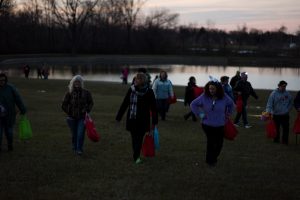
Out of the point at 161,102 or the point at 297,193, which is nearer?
the point at 297,193

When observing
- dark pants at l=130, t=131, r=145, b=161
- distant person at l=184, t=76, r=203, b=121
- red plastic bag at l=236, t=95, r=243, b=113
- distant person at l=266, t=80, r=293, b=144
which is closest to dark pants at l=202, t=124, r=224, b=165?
dark pants at l=130, t=131, r=145, b=161

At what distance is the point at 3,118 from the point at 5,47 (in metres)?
80.5

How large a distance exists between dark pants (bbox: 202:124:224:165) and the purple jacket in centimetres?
10

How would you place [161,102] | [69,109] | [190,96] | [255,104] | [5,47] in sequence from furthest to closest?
[5,47] → [255,104] → [190,96] → [161,102] → [69,109]

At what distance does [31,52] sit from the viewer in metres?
90.4

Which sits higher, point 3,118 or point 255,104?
point 3,118

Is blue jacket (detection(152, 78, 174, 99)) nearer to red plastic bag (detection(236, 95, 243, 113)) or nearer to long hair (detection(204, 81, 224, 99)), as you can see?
red plastic bag (detection(236, 95, 243, 113))

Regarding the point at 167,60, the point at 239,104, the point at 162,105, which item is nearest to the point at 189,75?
the point at 167,60

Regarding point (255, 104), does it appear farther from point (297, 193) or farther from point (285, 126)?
point (297, 193)

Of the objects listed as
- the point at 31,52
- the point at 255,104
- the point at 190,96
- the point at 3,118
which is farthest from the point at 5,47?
the point at 3,118

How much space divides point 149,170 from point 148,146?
1.66 feet

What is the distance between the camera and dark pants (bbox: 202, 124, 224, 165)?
8406 millimetres

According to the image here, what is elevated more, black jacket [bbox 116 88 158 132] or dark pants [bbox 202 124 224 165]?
black jacket [bbox 116 88 158 132]

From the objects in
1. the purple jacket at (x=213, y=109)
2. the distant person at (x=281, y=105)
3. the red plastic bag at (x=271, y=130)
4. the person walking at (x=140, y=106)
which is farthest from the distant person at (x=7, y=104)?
the red plastic bag at (x=271, y=130)
